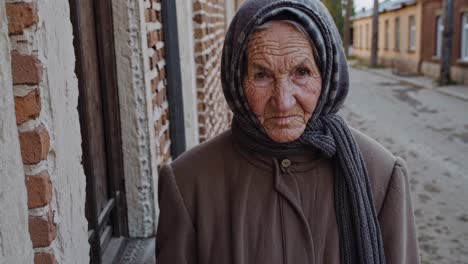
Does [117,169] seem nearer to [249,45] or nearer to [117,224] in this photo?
[117,224]

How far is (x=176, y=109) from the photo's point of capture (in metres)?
3.16

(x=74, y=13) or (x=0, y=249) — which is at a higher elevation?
(x=74, y=13)

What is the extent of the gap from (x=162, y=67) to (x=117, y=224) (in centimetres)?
100

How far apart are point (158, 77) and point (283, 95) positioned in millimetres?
1601

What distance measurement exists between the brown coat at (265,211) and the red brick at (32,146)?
39 cm

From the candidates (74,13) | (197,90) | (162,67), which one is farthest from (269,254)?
(197,90)

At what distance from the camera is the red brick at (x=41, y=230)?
4.15ft

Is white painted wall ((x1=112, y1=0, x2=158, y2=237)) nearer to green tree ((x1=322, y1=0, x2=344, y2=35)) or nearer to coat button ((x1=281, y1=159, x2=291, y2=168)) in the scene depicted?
coat button ((x1=281, y1=159, x2=291, y2=168))

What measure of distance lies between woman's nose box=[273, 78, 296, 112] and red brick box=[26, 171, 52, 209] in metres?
0.62

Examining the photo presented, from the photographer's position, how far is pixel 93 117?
2.12 m

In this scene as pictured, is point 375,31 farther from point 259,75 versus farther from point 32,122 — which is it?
point 32,122

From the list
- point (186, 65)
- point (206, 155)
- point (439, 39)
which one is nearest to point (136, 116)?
point (206, 155)

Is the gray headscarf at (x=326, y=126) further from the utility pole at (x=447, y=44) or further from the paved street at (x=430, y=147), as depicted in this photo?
the utility pole at (x=447, y=44)

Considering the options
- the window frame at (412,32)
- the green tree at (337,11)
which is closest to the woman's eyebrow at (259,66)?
the window frame at (412,32)
